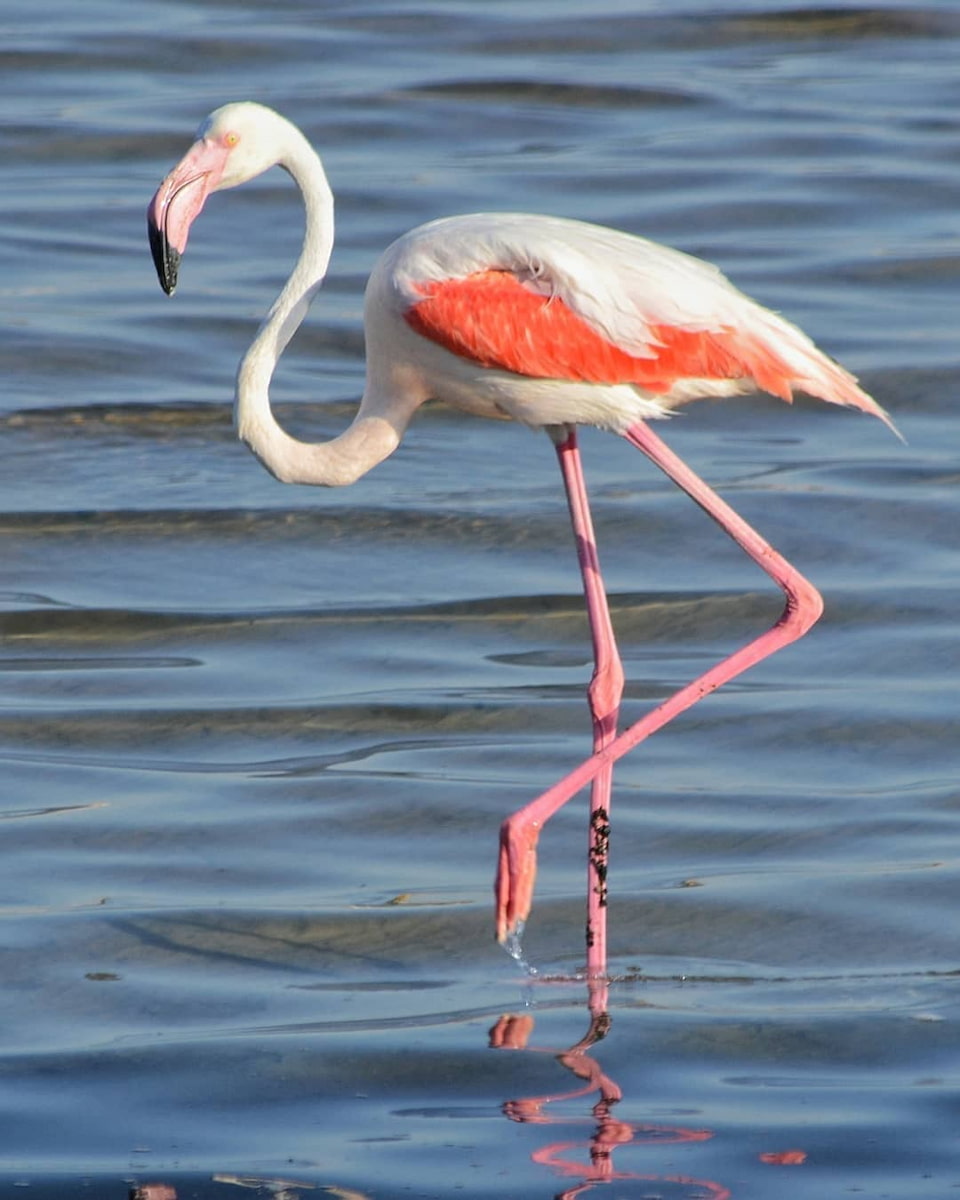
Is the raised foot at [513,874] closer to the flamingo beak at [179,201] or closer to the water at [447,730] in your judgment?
the water at [447,730]

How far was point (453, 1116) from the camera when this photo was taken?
16.9ft

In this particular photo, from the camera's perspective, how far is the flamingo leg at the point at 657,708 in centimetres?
594

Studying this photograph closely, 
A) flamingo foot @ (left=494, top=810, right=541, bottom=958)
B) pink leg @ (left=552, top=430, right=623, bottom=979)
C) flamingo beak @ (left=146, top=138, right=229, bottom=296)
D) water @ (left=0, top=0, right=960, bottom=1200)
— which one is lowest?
water @ (left=0, top=0, right=960, bottom=1200)

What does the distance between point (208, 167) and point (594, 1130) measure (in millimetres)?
2952

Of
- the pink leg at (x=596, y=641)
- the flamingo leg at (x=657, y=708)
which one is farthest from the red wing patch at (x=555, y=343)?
the pink leg at (x=596, y=641)

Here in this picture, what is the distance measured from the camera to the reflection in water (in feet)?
15.8

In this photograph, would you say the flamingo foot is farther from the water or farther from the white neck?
the white neck

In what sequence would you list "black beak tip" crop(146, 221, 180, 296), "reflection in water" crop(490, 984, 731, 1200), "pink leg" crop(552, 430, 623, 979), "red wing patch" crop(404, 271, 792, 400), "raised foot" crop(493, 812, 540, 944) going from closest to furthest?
"reflection in water" crop(490, 984, 731, 1200) → "raised foot" crop(493, 812, 540, 944) → "red wing patch" crop(404, 271, 792, 400) → "pink leg" crop(552, 430, 623, 979) → "black beak tip" crop(146, 221, 180, 296)

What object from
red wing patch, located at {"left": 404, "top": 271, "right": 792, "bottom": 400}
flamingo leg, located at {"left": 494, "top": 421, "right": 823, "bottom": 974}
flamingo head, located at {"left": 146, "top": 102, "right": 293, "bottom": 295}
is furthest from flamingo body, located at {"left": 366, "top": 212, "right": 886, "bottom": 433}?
flamingo head, located at {"left": 146, "top": 102, "right": 293, "bottom": 295}

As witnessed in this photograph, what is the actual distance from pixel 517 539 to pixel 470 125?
7.18 metres

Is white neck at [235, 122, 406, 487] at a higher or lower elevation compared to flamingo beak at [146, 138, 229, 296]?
lower

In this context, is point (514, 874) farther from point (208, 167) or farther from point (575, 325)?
point (208, 167)

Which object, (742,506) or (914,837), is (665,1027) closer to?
(914,837)

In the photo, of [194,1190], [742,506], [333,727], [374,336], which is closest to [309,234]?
[374,336]
